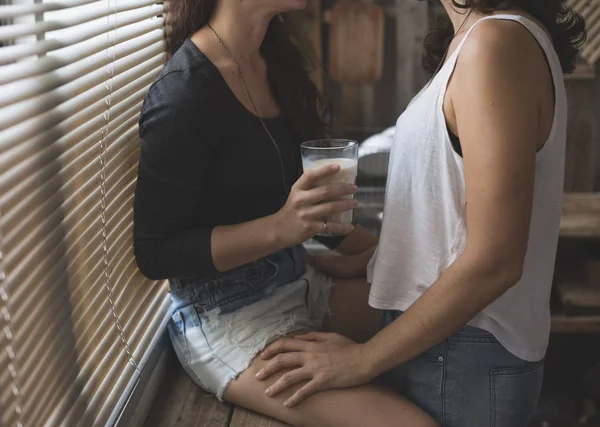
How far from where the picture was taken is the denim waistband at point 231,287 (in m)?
1.49

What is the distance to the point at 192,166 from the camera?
53.8 inches

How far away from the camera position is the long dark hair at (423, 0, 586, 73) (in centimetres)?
120

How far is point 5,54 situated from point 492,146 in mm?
691

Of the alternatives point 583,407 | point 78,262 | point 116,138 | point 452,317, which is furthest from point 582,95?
point 78,262

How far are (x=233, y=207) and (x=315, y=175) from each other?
0.88 ft

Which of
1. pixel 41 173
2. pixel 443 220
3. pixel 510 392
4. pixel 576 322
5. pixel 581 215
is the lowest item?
pixel 576 322

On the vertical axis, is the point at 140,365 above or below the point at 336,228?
below

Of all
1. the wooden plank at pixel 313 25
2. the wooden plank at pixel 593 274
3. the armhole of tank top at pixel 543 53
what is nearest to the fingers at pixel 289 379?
the armhole of tank top at pixel 543 53

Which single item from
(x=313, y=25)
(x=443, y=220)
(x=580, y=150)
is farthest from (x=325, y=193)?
(x=580, y=150)

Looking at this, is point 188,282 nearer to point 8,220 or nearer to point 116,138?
point 116,138

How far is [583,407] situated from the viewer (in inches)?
102

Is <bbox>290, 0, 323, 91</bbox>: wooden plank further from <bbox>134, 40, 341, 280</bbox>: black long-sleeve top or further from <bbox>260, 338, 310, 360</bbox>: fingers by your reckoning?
<bbox>260, 338, 310, 360</bbox>: fingers

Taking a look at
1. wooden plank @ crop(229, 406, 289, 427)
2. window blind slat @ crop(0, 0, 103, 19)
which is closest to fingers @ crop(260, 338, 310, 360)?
A: wooden plank @ crop(229, 406, 289, 427)

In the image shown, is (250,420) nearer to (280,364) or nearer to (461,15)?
(280,364)
